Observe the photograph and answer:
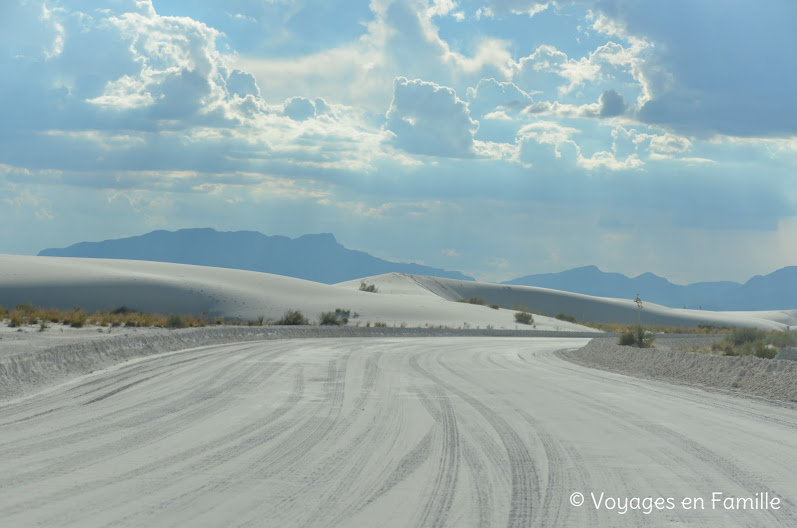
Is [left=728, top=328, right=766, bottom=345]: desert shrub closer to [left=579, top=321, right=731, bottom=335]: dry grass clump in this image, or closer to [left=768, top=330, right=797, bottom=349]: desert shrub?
[left=768, top=330, right=797, bottom=349]: desert shrub

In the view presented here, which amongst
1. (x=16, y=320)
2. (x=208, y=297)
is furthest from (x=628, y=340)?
(x=208, y=297)

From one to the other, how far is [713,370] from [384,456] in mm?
13392

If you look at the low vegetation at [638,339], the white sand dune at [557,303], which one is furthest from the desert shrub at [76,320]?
the white sand dune at [557,303]

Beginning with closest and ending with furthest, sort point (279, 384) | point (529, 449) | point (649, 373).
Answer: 1. point (529, 449)
2. point (279, 384)
3. point (649, 373)

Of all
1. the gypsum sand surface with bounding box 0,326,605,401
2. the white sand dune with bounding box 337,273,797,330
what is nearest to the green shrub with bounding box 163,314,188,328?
the gypsum sand surface with bounding box 0,326,605,401

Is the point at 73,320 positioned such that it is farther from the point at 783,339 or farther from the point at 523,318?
the point at 523,318

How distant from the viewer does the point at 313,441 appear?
950 centimetres

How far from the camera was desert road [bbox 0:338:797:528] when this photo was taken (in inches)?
253

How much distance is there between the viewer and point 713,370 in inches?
762

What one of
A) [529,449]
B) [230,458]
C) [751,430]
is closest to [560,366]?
[751,430]

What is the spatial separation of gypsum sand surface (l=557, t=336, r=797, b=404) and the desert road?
155 cm

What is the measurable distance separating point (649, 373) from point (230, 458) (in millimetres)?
16396

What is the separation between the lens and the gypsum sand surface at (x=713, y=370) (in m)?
16.3

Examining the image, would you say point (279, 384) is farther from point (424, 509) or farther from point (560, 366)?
point (560, 366)
